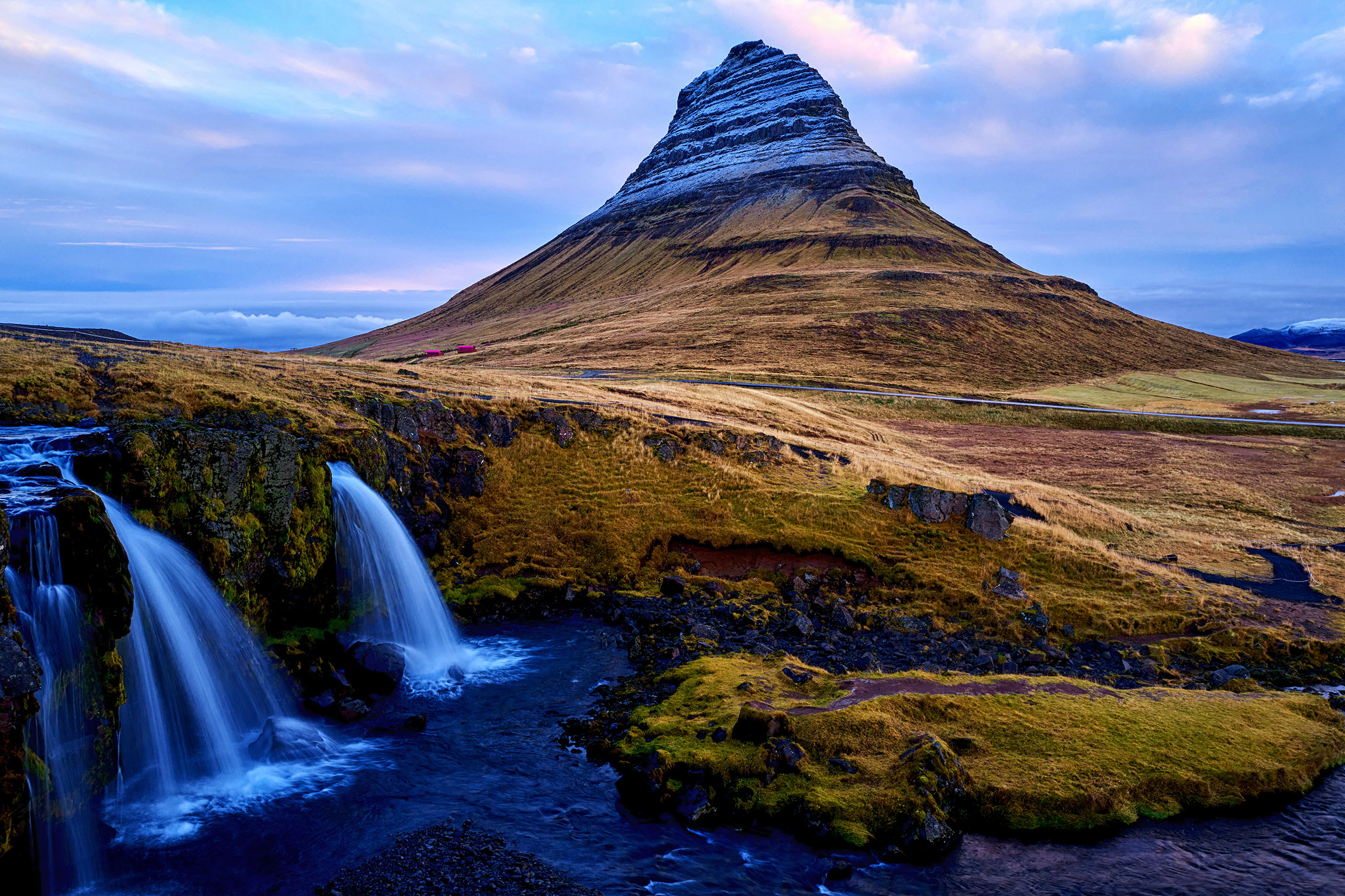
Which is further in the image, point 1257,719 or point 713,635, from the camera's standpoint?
point 713,635

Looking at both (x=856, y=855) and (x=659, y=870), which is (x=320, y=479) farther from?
(x=856, y=855)

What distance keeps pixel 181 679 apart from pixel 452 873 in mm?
9002

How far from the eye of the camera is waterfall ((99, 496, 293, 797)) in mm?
16406

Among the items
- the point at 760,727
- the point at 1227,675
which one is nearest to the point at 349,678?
the point at 760,727

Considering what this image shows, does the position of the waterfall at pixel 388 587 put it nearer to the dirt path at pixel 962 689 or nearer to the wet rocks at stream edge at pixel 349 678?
the wet rocks at stream edge at pixel 349 678

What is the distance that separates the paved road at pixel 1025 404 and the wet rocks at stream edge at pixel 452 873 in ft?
225

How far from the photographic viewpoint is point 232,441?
21453mm

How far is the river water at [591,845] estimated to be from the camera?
1391 cm

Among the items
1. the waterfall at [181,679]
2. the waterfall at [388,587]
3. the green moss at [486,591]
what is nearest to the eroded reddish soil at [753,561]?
the green moss at [486,591]

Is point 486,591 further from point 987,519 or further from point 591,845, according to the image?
point 987,519

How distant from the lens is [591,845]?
589 inches

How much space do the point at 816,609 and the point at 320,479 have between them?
18413 millimetres

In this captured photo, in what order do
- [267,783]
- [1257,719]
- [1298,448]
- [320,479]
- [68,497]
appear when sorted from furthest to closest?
[1298,448]
[320,479]
[1257,719]
[267,783]
[68,497]

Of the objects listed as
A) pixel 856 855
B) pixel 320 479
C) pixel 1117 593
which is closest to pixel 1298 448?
pixel 1117 593
